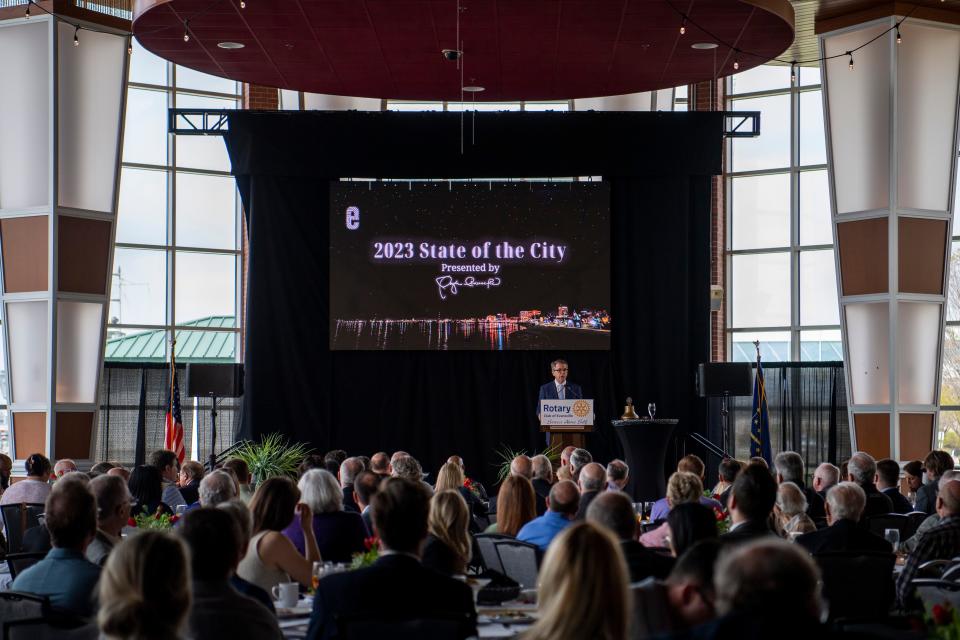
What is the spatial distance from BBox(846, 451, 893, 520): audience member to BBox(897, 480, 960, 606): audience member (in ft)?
6.47

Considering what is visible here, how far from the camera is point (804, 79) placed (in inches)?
619

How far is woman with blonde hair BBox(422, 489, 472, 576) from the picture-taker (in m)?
5.06

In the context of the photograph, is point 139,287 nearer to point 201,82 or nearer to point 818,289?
point 201,82

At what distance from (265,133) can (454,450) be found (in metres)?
4.53

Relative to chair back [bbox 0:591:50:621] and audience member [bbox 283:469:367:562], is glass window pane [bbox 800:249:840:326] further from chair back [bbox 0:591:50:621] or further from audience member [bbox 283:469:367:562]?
chair back [bbox 0:591:50:621]

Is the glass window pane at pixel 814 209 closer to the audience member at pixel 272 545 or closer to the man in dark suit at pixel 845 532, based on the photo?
the man in dark suit at pixel 845 532

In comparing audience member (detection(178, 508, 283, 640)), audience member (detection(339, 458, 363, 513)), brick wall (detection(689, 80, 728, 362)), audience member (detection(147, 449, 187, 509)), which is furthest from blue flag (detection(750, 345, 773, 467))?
audience member (detection(178, 508, 283, 640))

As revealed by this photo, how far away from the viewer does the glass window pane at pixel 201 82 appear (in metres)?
15.8

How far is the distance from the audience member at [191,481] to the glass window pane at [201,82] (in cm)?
828

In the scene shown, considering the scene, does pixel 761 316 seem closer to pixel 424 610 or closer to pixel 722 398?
pixel 722 398

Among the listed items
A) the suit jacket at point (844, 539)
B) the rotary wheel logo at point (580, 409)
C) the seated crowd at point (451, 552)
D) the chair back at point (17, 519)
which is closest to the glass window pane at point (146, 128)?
the rotary wheel logo at point (580, 409)

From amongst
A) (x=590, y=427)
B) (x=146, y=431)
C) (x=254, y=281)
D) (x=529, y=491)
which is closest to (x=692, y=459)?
(x=529, y=491)

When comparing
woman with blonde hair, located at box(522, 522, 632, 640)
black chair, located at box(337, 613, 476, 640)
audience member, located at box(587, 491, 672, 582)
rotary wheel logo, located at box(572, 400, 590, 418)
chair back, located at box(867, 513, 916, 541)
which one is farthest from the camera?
rotary wheel logo, located at box(572, 400, 590, 418)

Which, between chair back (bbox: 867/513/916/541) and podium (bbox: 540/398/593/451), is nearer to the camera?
chair back (bbox: 867/513/916/541)
